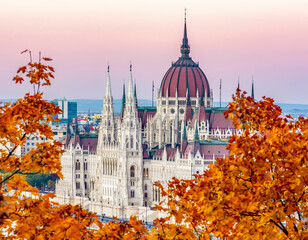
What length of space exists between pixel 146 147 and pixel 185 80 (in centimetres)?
1690

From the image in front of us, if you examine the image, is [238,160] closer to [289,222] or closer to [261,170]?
[261,170]

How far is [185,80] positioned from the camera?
13300cm

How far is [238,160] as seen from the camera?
2188cm

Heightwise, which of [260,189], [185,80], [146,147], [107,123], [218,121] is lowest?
[146,147]

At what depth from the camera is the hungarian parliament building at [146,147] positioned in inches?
4478

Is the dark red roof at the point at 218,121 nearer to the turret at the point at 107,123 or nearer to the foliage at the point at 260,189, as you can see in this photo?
the turret at the point at 107,123

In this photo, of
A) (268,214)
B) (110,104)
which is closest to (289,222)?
(268,214)

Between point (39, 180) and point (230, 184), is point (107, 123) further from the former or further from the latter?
point (230, 184)

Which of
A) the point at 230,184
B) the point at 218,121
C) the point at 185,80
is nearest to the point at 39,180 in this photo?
the point at 185,80

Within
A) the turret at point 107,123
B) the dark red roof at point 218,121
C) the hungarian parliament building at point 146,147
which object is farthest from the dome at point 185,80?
the turret at point 107,123

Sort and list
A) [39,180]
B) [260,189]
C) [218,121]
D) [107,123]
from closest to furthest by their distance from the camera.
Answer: [260,189], [107,123], [218,121], [39,180]

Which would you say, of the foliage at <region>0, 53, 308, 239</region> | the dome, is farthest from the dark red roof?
the foliage at <region>0, 53, 308, 239</region>

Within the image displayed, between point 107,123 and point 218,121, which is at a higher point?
point 218,121

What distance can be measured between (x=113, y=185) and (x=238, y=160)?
9778cm
